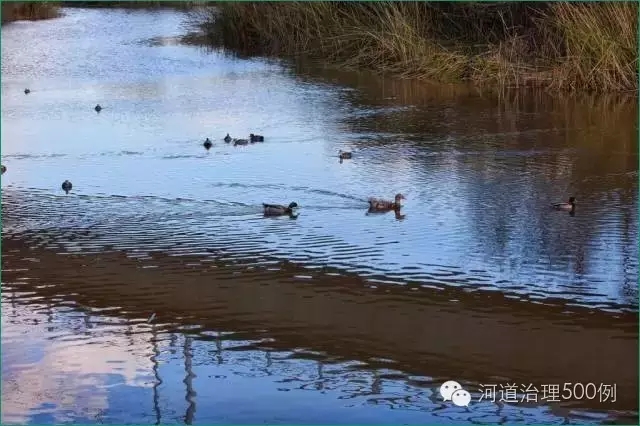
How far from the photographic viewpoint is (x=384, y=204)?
28.8 feet

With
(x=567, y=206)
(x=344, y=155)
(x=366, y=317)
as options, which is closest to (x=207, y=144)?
(x=344, y=155)

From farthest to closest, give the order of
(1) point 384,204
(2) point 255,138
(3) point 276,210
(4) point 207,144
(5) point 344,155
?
(2) point 255,138 → (4) point 207,144 → (5) point 344,155 → (1) point 384,204 → (3) point 276,210

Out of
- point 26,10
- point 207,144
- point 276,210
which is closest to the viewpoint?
point 276,210

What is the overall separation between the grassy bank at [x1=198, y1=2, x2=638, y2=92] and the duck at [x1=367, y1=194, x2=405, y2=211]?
7057mm

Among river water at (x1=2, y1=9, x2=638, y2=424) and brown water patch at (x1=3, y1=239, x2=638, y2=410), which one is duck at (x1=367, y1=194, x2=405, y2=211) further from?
brown water patch at (x1=3, y1=239, x2=638, y2=410)

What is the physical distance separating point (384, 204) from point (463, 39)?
10.4 metres

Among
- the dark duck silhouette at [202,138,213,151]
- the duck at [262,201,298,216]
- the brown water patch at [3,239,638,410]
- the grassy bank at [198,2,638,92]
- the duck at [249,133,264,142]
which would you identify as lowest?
the brown water patch at [3,239,638,410]

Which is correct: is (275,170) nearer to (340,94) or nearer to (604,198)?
(604,198)

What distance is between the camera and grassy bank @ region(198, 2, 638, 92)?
14938mm

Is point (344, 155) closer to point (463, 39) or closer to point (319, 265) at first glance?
point (319, 265)

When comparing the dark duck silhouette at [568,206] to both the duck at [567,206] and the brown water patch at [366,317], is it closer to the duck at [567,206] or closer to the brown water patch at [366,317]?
the duck at [567,206]

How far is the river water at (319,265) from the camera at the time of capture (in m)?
5.19

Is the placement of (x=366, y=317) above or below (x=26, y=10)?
below

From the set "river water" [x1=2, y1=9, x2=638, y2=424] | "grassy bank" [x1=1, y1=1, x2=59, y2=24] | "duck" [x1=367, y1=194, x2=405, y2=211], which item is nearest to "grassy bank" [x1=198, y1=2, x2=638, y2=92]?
"river water" [x1=2, y1=9, x2=638, y2=424]
